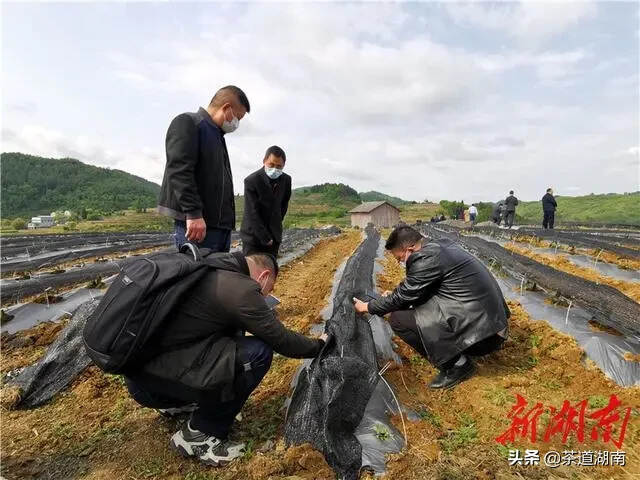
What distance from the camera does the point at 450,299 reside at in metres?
2.88

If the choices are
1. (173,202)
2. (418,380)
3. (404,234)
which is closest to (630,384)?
(418,380)

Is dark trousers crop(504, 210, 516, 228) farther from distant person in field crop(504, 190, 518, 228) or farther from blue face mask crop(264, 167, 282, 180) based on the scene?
blue face mask crop(264, 167, 282, 180)

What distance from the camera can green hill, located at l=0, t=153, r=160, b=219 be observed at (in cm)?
5253

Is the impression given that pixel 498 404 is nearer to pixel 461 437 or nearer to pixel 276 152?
pixel 461 437

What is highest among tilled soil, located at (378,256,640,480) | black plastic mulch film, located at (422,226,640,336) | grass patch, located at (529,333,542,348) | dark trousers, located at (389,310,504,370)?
black plastic mulch film, located at (422,226,640,336)

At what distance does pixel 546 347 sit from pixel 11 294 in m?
6.94

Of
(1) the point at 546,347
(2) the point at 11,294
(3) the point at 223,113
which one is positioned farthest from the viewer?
(2) the point at 11,294

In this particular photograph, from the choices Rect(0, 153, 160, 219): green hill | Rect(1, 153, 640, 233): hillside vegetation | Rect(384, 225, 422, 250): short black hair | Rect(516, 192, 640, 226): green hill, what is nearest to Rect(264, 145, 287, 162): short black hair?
Rect(384, 225, 422, 250): short black hair

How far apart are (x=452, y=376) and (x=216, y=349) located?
1.95 meters

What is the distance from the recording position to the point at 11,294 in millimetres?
5324

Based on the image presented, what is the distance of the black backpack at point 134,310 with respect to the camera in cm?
174

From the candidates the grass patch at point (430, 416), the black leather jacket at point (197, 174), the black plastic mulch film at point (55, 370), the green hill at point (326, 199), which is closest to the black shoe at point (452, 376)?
the grass patch at point (430, 416)

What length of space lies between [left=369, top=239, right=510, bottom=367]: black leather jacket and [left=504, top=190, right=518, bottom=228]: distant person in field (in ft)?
48.6

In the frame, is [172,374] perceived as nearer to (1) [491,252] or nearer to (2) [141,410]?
(2) [141,410]
